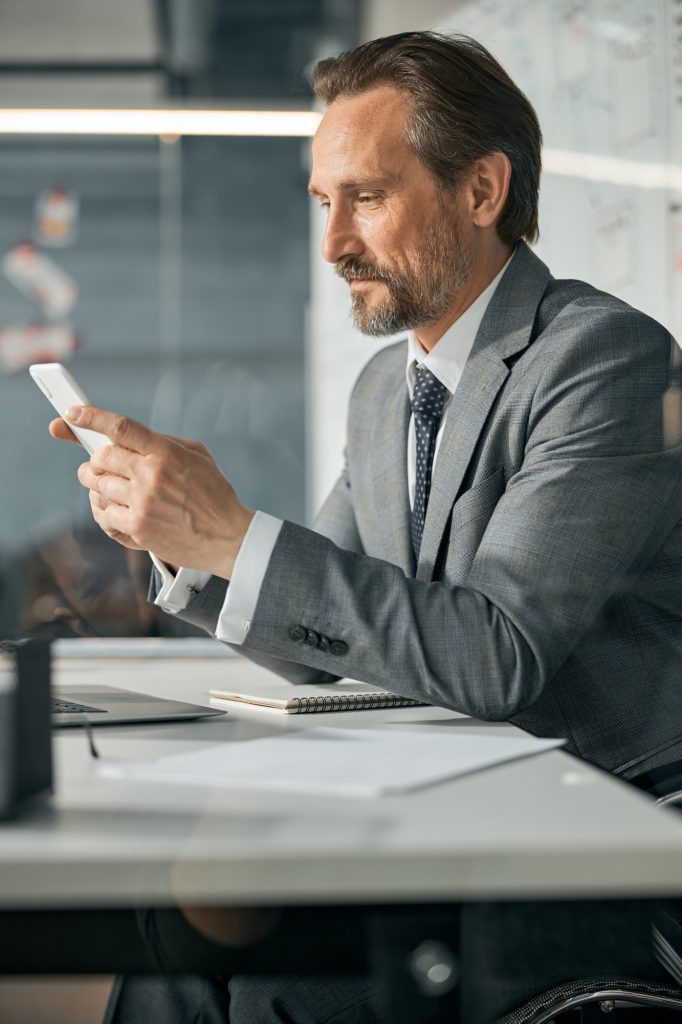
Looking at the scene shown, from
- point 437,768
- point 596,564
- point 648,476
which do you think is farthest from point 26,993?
point 648,476

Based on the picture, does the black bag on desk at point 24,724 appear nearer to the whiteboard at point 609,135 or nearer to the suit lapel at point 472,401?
the suit lapel at point 472,401

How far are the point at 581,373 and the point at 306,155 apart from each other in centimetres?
215

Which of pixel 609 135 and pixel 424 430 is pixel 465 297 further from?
pixel 609 135

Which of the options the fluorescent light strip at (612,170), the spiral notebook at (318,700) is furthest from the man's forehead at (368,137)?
the fluorescent light strip at (612,170)

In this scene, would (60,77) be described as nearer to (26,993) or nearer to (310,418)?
(310,418)

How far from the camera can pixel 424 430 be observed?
141 cm

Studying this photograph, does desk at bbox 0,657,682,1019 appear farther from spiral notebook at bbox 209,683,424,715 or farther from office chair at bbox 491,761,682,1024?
spiral notebook at bbox 209,683,424,715

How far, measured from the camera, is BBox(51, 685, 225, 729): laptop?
0.95m

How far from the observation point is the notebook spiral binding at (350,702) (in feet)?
3.52

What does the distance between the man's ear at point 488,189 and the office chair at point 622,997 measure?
942mm

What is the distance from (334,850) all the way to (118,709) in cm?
51

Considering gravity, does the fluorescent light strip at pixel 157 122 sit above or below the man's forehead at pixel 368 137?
above

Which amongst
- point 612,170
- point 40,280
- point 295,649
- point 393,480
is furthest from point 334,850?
point 40,280

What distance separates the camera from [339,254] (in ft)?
4.91
